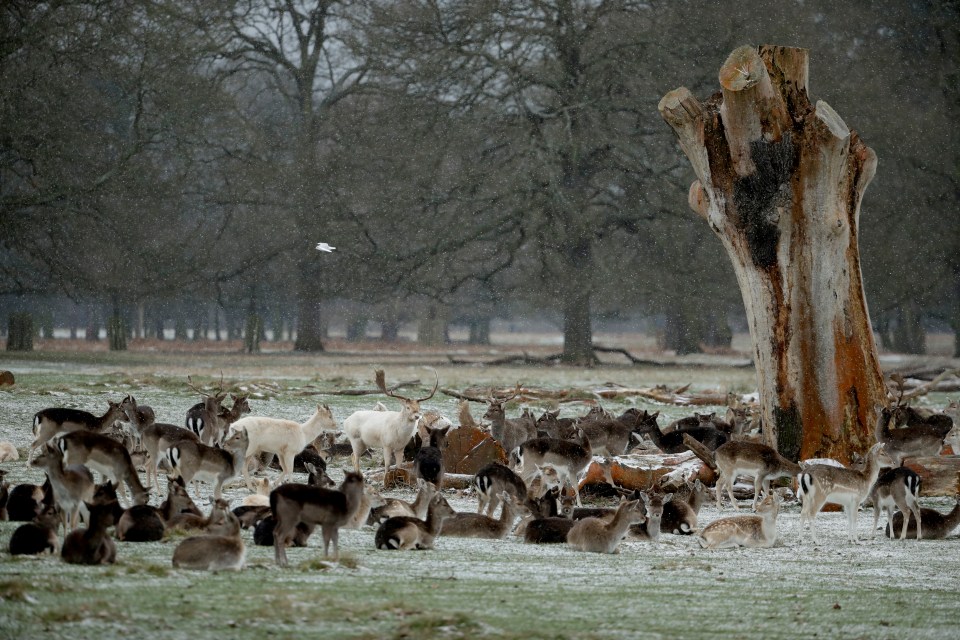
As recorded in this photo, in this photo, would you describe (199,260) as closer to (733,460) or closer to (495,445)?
(495,445)

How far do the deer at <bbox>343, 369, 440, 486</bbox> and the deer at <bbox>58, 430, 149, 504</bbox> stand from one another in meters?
4.06

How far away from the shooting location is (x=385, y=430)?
41.2ft

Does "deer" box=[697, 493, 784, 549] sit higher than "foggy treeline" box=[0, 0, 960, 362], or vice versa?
"foggy treeline" box=[0, 0, 960, 362]

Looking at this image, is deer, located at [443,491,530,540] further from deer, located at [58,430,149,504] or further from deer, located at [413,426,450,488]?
deer, located at [58,430,149,504]

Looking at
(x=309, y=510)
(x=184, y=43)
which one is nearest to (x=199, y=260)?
(x=184, y=43)

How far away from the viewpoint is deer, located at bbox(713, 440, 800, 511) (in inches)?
421

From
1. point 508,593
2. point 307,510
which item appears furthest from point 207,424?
point 508,593

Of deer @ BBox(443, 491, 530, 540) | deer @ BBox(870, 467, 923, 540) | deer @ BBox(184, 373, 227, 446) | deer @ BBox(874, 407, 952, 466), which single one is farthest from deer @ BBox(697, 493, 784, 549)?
deer @ BBox(184, 373, 227, 446)

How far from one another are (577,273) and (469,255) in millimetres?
5772

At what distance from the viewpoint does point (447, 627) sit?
5.10 meters

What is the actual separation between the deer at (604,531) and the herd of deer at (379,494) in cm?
1

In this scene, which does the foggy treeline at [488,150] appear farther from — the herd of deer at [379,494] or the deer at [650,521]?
the deer at [650,521]

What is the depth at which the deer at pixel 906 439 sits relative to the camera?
39.0 ft

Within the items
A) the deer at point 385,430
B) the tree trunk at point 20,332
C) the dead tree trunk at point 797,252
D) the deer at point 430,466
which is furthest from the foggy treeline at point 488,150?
the deer at point 430,466
